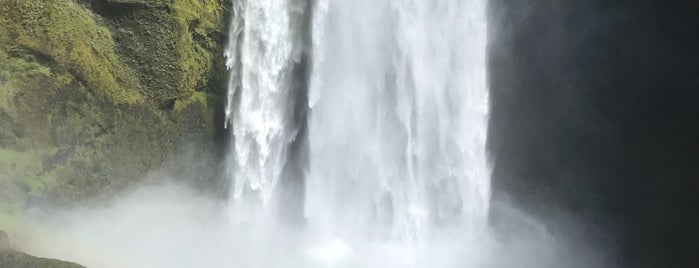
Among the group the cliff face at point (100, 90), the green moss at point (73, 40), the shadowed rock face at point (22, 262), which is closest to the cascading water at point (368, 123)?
the cliff face at point (100, 90)

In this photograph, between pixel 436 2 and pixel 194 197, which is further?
pixel 436 2

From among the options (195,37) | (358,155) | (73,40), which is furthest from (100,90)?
(358,155)

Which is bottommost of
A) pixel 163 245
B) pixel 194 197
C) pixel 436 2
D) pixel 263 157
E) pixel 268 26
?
pixel 163 245

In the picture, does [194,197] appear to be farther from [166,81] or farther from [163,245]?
[166,81]

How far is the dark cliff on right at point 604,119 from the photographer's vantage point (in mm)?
12297

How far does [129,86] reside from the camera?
970 cm

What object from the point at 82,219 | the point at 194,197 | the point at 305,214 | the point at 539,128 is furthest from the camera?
the point at 539,128

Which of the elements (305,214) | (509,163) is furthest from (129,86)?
Answer: (509,163)

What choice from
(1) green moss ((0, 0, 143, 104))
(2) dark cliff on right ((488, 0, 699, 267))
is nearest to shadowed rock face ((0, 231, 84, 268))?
(1) green moss ((0, 0, 143, 104))

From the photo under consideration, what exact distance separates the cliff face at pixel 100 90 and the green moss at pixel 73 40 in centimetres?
1

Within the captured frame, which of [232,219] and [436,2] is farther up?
[436,2]

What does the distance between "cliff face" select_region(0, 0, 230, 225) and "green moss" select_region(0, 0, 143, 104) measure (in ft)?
0.05

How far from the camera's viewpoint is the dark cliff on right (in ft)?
40.3

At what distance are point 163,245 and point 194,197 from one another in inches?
54.1
